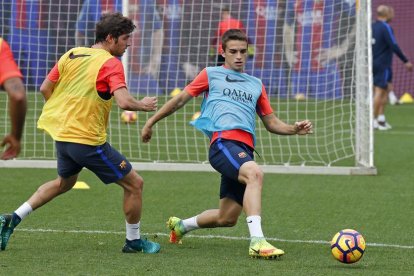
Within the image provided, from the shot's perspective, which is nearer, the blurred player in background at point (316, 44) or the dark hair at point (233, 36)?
the dark hair at point (233, 36)

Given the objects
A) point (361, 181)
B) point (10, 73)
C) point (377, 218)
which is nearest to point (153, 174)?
point (361, 181)

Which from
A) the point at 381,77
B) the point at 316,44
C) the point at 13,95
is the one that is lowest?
the point at 381,77

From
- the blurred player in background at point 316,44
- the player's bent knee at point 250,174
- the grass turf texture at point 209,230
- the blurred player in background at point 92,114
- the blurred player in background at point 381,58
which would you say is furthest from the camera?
the blurred player in background at point 381,58

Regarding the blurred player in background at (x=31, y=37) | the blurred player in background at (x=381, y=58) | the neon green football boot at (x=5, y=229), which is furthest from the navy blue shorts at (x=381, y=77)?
the neon green football boot at (x=5, y=229)

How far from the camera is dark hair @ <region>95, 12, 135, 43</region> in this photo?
783cm

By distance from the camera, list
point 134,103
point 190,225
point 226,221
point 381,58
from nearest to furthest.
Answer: point 134,103 < point 226,221 < point 190,225 < point 381,58

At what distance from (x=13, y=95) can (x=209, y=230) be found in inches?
142

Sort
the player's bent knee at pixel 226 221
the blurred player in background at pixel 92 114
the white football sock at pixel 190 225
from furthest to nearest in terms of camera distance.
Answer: the white football sock at pixel 190 225
the player's bent knee at pixel 226 221
the blurred player in background at pixel 92 114

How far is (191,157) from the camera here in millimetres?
14555

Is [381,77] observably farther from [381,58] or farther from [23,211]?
[23,211]

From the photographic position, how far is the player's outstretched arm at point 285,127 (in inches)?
316

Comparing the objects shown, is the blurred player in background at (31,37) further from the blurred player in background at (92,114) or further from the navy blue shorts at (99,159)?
the navy blue shorts at (99,159)

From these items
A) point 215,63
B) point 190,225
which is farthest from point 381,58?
point 190,225

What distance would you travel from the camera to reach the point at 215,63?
16.8m
